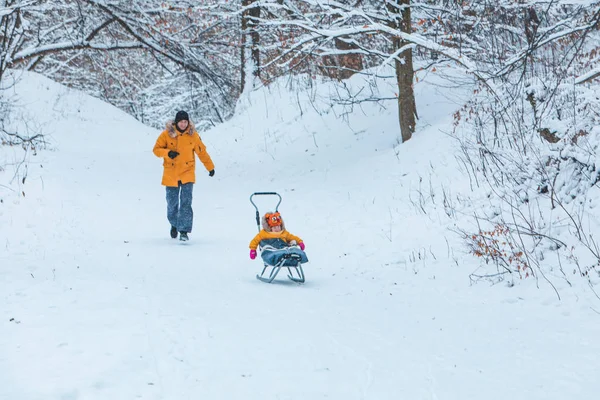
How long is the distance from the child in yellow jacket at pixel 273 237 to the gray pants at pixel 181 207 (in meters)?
2.28

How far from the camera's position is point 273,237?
777 centimetres

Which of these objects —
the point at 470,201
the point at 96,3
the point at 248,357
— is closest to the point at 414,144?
the point at 470,201

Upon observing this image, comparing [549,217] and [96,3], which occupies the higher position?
[96,3]

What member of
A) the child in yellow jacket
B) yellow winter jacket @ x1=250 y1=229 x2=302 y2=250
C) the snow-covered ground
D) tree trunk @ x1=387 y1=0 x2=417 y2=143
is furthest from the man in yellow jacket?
tree trunk @ x1=387 y1=0 x2=417 y2=143

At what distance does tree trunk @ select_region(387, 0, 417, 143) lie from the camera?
39.8ft

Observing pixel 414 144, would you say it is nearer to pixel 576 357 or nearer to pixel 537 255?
pixel 537 255

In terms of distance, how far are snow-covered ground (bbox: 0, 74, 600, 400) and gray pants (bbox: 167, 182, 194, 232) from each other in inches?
13.1

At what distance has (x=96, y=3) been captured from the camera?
11750 millimetres

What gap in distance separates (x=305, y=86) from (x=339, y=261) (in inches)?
465

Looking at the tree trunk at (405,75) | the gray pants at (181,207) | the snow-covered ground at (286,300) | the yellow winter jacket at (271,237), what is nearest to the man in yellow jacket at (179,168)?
the gray pants at (181,207)

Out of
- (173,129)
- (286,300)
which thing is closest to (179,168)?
(173,129)

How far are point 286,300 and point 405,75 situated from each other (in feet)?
25.6

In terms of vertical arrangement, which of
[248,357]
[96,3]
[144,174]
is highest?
[96,3]

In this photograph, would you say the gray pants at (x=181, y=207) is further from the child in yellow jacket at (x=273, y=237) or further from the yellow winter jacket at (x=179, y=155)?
the child in yellow jacket at (x=273, y=237)
